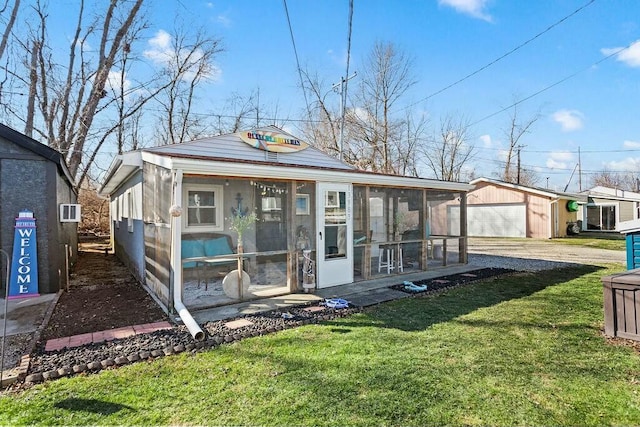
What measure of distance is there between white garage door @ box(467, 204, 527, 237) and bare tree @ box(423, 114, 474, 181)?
5108 millimetres

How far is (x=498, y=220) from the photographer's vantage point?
66.8ft

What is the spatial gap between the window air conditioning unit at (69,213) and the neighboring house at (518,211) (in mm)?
16865

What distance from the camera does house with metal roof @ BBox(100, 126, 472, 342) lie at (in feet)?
17.4

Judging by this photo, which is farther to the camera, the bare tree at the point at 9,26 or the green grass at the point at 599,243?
the green grass at the point at 599,243

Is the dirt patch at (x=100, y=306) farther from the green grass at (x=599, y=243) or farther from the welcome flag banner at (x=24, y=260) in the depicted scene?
the green grass at (x=599, y=243)

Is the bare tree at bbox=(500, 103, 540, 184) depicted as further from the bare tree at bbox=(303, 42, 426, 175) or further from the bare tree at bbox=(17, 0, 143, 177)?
the bare tree at bbox=(17, 0, 143, 177)

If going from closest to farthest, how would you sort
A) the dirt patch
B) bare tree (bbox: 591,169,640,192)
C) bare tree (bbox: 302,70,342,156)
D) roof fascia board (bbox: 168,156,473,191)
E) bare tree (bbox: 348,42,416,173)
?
1. the dirt patch
2. roof fascia board (bbox: 168,156,473,191)
3. bare tree (bbox: 348,42,416,173)
4. bare tree (bbox: 302,70,342,156)
5. bare tree (bbox: 591,169,640,192)

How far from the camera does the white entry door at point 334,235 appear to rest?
6.22 metres

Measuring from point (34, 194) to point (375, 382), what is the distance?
21.1 feet

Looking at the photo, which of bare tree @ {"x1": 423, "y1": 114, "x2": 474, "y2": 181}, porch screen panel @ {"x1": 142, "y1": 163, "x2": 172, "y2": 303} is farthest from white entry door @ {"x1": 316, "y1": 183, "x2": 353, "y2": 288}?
bare tree @ {"x1": 423, "y1": 114, "x2": 474, "y2": 181}

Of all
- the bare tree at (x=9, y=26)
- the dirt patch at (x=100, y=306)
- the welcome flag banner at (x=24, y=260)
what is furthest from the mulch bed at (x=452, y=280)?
the bare tree at (x=9, y=26)

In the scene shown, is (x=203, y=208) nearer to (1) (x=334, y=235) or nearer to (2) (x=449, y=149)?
(1) (x=334, y=235)

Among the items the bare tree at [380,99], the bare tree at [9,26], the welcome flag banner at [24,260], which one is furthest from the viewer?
the bare tree at [380,99]

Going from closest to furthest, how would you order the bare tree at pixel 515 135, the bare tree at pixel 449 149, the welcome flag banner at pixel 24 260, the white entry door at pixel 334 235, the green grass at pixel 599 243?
the welcome flag banner at pixel 24 260 < the white entry door at pixel 334 235 < the green grass at pixel 599 243 < the bare tree at pixel 449 149 < the bare tree at pixel 515 135
